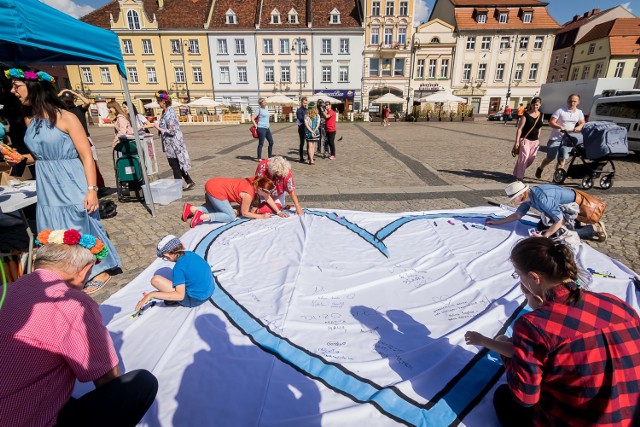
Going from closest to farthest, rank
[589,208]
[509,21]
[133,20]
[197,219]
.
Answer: [589,208], [197,219], [133,20], [509,21]

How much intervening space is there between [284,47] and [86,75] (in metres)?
21.5

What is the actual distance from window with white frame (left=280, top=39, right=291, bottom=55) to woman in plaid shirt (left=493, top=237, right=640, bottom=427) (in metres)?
39.6

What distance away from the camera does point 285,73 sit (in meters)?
37.3

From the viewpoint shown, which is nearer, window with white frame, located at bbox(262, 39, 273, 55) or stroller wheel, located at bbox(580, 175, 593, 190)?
stroller wheel, located at bbox(580, 175, 593, 190)

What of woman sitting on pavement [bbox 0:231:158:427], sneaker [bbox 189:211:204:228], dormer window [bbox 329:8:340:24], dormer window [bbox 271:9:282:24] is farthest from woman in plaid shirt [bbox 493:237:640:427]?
dormer window [bbox 271:9:282:24]

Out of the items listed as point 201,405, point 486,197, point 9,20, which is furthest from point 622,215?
point 9,20

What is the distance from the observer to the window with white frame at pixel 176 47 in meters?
35.8

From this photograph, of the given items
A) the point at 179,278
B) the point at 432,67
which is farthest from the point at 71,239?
the point at 432,67

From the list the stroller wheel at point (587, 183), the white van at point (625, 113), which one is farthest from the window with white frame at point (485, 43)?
the stroller wheel at point (587, 183)

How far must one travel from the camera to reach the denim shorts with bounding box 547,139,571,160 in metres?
7.05

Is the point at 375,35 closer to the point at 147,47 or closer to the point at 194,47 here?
the point at 194,47

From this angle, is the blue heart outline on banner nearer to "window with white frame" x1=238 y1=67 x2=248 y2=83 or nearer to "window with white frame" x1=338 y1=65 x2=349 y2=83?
"window with white frame" x1=338 y1=65 x2=349 y2=83

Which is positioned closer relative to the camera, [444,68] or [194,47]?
[194,47]

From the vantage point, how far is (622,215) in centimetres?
520
